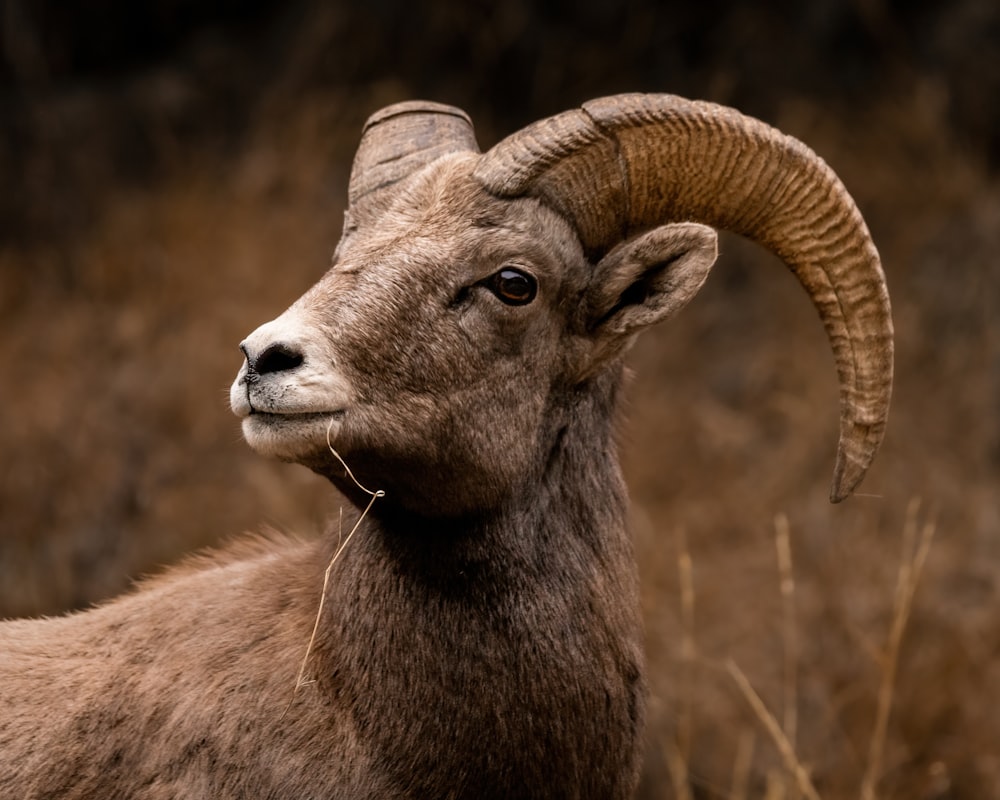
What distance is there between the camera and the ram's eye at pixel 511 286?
156 inches

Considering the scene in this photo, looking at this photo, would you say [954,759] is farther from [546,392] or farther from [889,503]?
[546,392]

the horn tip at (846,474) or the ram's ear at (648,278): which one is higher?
the ram's ear at (648,278)

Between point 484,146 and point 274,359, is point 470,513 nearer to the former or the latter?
point 274,359

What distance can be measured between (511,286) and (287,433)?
2.78 feet

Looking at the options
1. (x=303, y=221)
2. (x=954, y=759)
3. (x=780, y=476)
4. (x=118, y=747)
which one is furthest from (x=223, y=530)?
(x=118, y=747)

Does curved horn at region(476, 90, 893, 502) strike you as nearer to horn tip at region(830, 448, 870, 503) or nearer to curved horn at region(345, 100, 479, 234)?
horn tip at region(830, 448, 870, 503)

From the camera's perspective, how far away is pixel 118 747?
151 inches

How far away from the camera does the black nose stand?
343cm

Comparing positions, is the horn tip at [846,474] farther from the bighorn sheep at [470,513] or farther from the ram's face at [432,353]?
the ram's face at [432,353]

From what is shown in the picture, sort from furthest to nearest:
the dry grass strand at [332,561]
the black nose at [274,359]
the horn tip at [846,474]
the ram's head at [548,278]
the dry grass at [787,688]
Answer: the dry grass at [787,688], the horn tip at [846,474], the ram's head at [548,278], the dry grass strand at [332,561], the black nose at [274,359]

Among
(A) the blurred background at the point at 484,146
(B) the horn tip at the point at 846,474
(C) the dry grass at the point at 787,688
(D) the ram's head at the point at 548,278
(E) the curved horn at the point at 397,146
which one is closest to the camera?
(D) the ram's head at the point at 548,278

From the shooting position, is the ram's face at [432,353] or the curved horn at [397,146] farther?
the curved horn at [397,146]

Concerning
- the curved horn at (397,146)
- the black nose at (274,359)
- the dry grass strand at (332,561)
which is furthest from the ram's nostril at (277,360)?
the curved horn at (397,146)

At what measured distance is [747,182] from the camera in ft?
13.5
